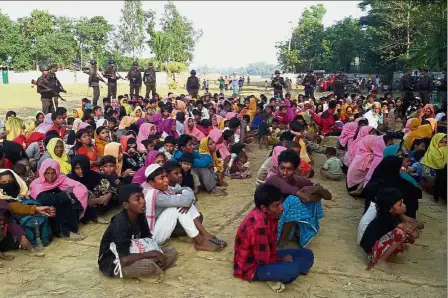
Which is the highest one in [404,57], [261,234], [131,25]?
[131,25]

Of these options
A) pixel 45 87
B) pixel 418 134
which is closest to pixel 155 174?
pixel 418 134

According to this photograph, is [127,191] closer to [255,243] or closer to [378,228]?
[255,243]

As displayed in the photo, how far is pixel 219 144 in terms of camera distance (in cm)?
721

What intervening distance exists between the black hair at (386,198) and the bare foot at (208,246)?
1574 mm

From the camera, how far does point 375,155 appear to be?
19.3 feet

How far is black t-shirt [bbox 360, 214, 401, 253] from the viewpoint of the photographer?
3900mm

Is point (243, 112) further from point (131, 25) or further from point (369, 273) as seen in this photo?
point (131, 25)

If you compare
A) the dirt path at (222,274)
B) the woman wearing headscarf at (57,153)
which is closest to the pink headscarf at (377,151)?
the dirt path at (222,274)

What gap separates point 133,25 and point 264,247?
190 feet

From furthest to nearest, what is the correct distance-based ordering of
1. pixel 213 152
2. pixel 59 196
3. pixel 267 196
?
pixel 213 152
pixel 59 196
pixel 267 196

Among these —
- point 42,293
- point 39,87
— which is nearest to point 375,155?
point 42,293

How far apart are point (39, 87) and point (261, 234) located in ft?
31.3

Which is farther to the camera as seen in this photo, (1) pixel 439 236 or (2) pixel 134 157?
(2) pixel 134 157

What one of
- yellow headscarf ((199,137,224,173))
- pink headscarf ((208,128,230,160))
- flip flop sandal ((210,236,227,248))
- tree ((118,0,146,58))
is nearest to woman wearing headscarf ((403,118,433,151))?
pink headscarf ((208,128,230,160))
